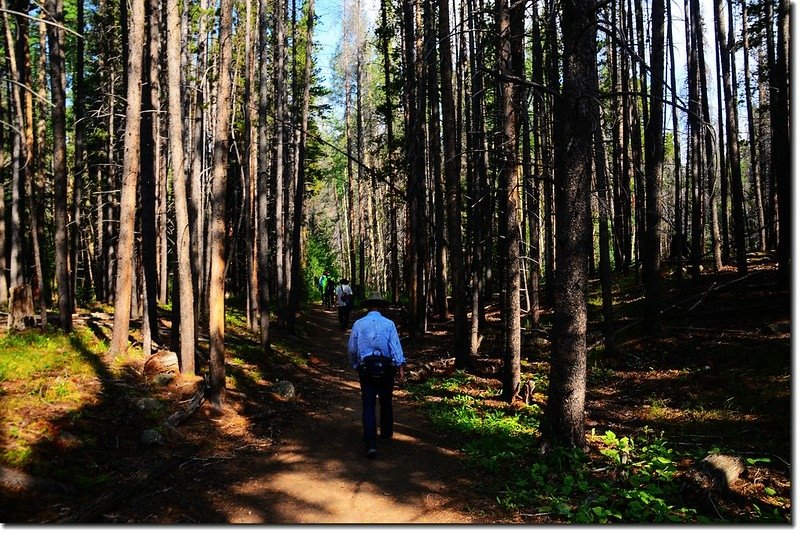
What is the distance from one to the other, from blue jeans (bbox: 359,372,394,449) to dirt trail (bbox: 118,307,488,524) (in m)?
0.22

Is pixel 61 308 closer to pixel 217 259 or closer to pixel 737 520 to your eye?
pixel 217 259

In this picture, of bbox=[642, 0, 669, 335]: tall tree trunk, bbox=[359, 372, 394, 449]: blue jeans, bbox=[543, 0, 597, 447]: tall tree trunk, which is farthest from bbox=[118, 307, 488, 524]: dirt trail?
bbox=[642, 0, 669, 335]: tall tree trunk

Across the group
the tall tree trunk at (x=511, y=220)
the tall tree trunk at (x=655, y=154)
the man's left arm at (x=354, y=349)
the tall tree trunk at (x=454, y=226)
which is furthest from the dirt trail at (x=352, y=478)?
the tall tree trunk at (x=655, y=154)

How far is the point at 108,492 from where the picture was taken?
504cm

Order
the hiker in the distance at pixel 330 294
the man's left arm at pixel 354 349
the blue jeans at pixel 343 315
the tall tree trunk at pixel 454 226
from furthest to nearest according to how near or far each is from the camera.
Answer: the hiker in the distance at pixel 330 294
the blue jeans at pixel 343 315
the tall tree trunk at pixel 454 226
the man's left arm at pixel 354 349

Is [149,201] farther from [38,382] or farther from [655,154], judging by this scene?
[655,154]

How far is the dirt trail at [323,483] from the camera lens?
190 inches

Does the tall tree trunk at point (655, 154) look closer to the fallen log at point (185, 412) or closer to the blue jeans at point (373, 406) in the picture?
the blue jeans at point (373, 406)


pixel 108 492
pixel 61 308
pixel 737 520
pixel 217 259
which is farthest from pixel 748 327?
pixel 61 308

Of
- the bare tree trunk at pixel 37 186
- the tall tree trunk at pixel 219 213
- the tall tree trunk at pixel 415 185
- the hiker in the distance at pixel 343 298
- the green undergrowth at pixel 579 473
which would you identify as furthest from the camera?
the hiker in the distance at pixel 343 298

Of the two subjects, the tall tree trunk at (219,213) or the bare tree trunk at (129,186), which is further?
the bare tree trunk at (129,186)

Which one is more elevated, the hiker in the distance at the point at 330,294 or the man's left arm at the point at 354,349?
the man's left arm at the point at 354,349

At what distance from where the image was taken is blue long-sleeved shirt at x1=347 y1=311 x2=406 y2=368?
21.9 feet

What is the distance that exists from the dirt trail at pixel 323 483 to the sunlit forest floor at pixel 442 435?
0.10 feet
